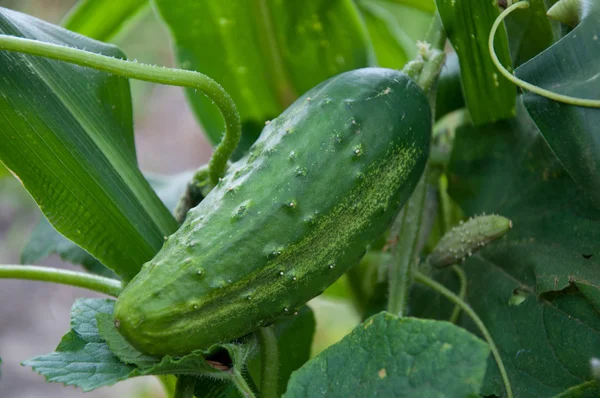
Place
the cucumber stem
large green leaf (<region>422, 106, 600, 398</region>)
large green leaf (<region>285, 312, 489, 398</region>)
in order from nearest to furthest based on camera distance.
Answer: large green leaf (<region>285, 312, 489, 398</region>), large green leaf (<region>422, 106, 600, 398</region>), the cucumber stem

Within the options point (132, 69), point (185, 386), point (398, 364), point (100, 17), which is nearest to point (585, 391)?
point (398, 364)

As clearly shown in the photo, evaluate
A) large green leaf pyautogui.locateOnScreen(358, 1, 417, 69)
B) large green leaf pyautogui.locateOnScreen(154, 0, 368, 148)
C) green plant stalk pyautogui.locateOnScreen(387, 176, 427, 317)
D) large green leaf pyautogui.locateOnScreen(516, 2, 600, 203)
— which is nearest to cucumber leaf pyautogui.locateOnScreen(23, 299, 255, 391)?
green plant stalk pyautogui.locateOnScreen(387, 176, 427, 317)

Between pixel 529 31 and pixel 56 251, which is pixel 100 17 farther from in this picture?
pixel 529 31

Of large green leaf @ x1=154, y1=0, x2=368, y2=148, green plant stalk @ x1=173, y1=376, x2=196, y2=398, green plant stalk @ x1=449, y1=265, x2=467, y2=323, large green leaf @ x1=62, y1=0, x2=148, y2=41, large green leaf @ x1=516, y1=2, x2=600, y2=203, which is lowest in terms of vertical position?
green plant stalk @ x1=449, y1=265, x2=467, y2=323

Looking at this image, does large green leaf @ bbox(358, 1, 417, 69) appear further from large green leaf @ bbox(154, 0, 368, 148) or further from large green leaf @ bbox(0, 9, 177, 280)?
large green leaf @ bbox(0, 9, 177, 280)

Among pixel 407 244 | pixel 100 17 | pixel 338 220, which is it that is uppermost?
pixel 100 17

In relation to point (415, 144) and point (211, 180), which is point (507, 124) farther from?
point (211, 180)

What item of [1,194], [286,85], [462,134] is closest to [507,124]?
[462,134]
